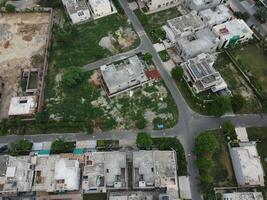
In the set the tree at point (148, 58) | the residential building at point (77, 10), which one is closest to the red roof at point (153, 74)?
the tree at point (148, 58)

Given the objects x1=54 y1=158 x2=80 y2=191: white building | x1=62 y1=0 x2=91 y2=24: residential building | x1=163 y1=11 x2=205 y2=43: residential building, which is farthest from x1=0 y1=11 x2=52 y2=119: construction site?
x1=163 y1=11 x2=205 y2=43: residential building

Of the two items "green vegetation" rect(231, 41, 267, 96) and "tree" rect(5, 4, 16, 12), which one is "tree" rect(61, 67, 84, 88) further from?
"green vegetation" rect(231, 41, 267, 96)

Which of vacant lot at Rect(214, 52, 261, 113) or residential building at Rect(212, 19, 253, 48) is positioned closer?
vacant lot at Rect(214, 52, 261, 113)

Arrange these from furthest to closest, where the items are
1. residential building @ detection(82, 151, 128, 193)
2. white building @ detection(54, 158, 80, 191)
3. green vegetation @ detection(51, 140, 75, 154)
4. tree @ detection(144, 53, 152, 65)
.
A: tree @ detection(144, 53, 152, 65)
green vegetation @ detection(51, 140, 75, 154)
residential building @ detection(82, 151, 128, 193)
white building @ detection(54, 158, 80, 191)

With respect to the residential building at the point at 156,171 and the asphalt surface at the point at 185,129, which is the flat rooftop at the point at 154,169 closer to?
the residential building at the point at 156,171

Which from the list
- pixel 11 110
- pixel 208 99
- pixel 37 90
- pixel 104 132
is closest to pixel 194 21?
pixel 208 99

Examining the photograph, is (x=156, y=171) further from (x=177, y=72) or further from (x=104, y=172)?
(x=177, y=72)
